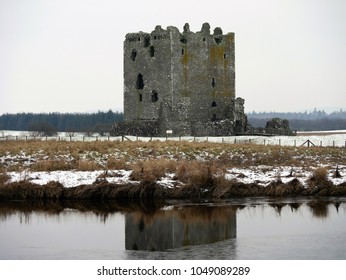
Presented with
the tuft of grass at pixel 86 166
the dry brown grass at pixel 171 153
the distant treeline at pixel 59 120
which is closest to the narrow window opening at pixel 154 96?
the dry brown grass at pixel 171 153

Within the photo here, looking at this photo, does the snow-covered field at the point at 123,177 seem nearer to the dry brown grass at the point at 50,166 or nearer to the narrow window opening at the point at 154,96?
the dry brown grass at the point at 50,166

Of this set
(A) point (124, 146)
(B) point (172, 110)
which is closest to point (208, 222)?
(A) point (124, 146)

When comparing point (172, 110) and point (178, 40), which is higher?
point (178, 40)

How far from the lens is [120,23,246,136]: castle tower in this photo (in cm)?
6225

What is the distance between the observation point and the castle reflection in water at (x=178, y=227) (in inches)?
976

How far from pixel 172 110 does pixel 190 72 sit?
3.37 metres

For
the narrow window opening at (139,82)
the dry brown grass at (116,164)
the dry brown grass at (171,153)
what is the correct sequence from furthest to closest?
1. the narrow window opening at (139,82)
2. the dry brown grass at (171,153)
3. the dry brown grass at (116,164)

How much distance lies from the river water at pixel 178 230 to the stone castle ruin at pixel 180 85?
1204 inches

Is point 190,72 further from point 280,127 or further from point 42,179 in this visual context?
point 42,179

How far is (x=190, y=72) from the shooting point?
63.0m

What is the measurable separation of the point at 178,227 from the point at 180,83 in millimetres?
36278

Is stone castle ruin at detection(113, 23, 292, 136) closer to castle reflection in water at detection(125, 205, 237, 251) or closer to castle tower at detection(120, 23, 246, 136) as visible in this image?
castle tower at detection(120, 23, 246, 136)

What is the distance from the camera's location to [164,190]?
32812mm
